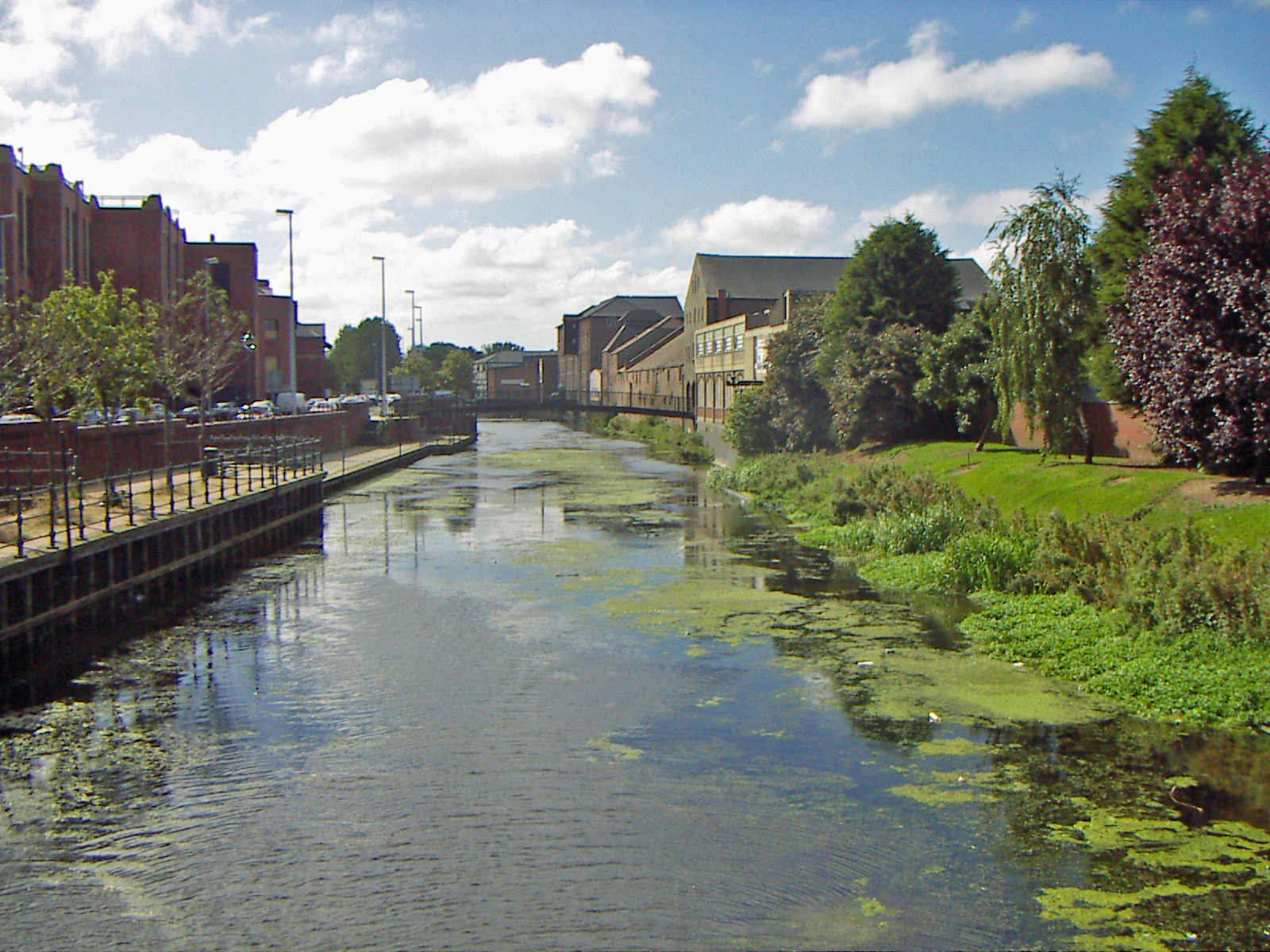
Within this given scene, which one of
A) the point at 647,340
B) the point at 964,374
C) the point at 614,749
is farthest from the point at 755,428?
the point at 647,340

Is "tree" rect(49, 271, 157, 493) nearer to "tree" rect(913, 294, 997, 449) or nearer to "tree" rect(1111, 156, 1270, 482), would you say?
"tree" rect(1111, 156, 1270, 482)

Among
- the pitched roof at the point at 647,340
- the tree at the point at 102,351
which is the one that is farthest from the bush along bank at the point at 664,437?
the tree at the point at 102,351

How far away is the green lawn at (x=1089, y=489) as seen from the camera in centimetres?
1950

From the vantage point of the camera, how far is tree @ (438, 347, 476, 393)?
147250 millimetres

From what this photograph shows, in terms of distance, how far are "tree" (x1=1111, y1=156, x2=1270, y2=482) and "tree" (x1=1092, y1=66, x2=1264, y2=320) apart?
2.30m

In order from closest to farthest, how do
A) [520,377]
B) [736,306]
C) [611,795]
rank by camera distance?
[611,795] → [736,306] → [520,377]

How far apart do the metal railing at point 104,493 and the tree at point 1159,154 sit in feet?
72.8

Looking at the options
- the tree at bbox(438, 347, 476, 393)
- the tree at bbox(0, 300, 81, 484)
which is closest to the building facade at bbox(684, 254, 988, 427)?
the tree at bbox(0, 300, 81, 484)

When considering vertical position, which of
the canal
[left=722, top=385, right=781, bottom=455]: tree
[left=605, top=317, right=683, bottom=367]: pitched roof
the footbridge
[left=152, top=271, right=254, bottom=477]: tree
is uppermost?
[left=605, top=317, right=683, bottom=367]: pitched roof

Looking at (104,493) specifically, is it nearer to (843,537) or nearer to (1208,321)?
(843,537)

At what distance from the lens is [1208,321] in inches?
862

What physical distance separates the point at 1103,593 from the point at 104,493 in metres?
21.7

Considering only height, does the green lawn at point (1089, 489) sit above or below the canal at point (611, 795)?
above

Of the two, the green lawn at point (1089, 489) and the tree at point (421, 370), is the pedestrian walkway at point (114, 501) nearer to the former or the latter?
the green lawn at point (1089, 489)
